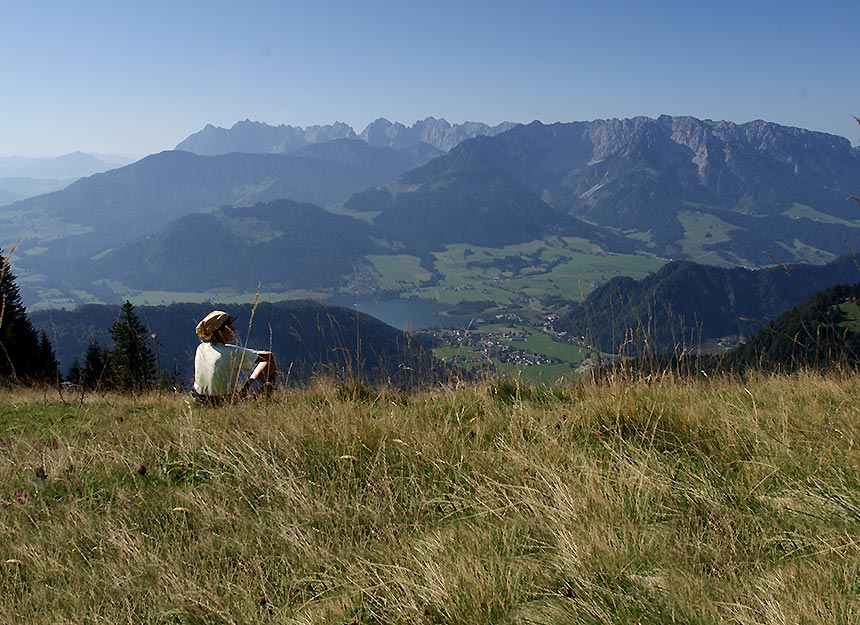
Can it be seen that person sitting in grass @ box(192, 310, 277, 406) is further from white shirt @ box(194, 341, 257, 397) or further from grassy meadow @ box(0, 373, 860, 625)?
grassy meadow @ box(0, 373, 860, 625)

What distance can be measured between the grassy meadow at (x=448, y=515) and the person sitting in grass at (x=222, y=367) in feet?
3.15

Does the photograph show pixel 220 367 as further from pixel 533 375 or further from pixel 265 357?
pixel 533 375

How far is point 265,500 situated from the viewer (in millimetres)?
3297

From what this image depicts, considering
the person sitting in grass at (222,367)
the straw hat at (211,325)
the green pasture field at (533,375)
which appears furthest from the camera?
the green pasture field at (533,375)

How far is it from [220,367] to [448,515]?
145 inches

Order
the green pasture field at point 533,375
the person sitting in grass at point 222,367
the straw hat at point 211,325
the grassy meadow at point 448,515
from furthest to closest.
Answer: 1. the green pasture field at point 533,375
2. the straw hat at point 211,325
3. the person sitting in grass at point 222,367
4. the grassy meadow at point 448,515

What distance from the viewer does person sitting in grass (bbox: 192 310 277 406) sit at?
5641mm

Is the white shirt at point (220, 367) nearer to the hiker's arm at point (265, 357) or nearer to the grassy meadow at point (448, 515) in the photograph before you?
the hiker's arm at point (265, 357)

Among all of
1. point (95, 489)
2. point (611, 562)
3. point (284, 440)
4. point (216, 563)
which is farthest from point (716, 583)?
point (95, 489)

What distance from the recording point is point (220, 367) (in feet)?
18.6

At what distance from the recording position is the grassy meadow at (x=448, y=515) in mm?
2186

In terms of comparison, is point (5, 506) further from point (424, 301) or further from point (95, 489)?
point (424, 301)

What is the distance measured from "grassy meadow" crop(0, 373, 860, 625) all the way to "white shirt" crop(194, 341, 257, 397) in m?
1.04

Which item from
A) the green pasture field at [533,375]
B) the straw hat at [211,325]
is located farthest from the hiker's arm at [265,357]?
the green pasture field at [533,375]
